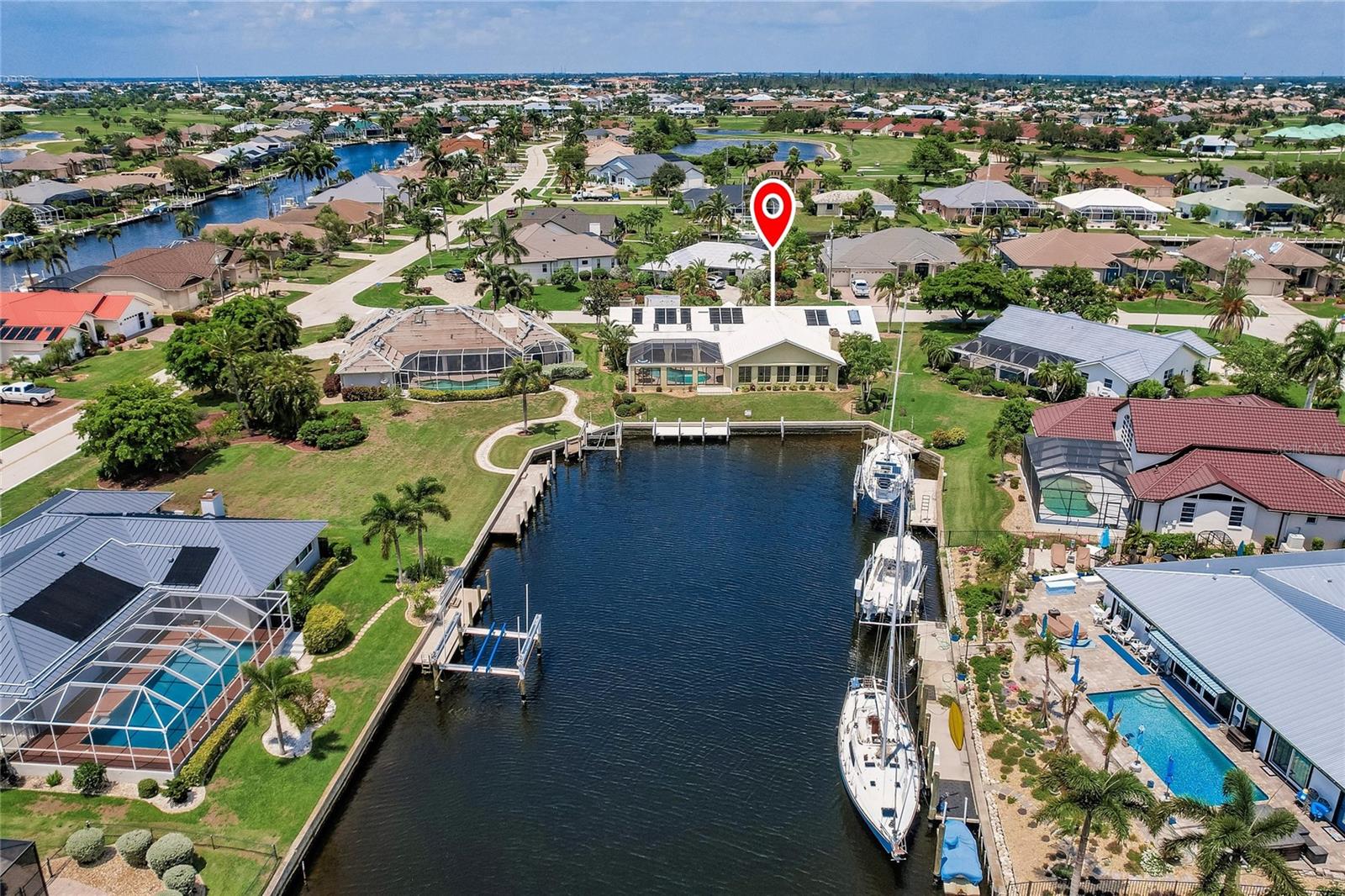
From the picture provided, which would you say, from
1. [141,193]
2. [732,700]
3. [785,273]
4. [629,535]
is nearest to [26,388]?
[629,535]

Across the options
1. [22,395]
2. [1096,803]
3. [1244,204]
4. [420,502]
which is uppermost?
[1244,204]

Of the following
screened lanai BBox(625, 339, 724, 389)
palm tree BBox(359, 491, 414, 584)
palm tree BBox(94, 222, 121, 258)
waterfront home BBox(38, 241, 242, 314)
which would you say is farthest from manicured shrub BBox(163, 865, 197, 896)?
palm tree BBox(94, 222, 121, 258)

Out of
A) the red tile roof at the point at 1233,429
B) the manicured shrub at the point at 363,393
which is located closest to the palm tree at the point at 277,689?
the manicured shrub at the point at 363,393

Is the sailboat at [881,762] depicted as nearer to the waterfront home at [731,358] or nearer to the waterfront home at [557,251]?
the waterfront home at [731,358]

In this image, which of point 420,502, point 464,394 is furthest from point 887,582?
point 464,394

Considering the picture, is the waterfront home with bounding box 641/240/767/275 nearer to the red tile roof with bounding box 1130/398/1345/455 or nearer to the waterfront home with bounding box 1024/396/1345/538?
the waterfront home with bounding box 1024/396/1345/538

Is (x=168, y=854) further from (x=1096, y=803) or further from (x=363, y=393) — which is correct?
(x=363, y=393)

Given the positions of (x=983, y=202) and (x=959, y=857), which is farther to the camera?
(x=983, y=202)
